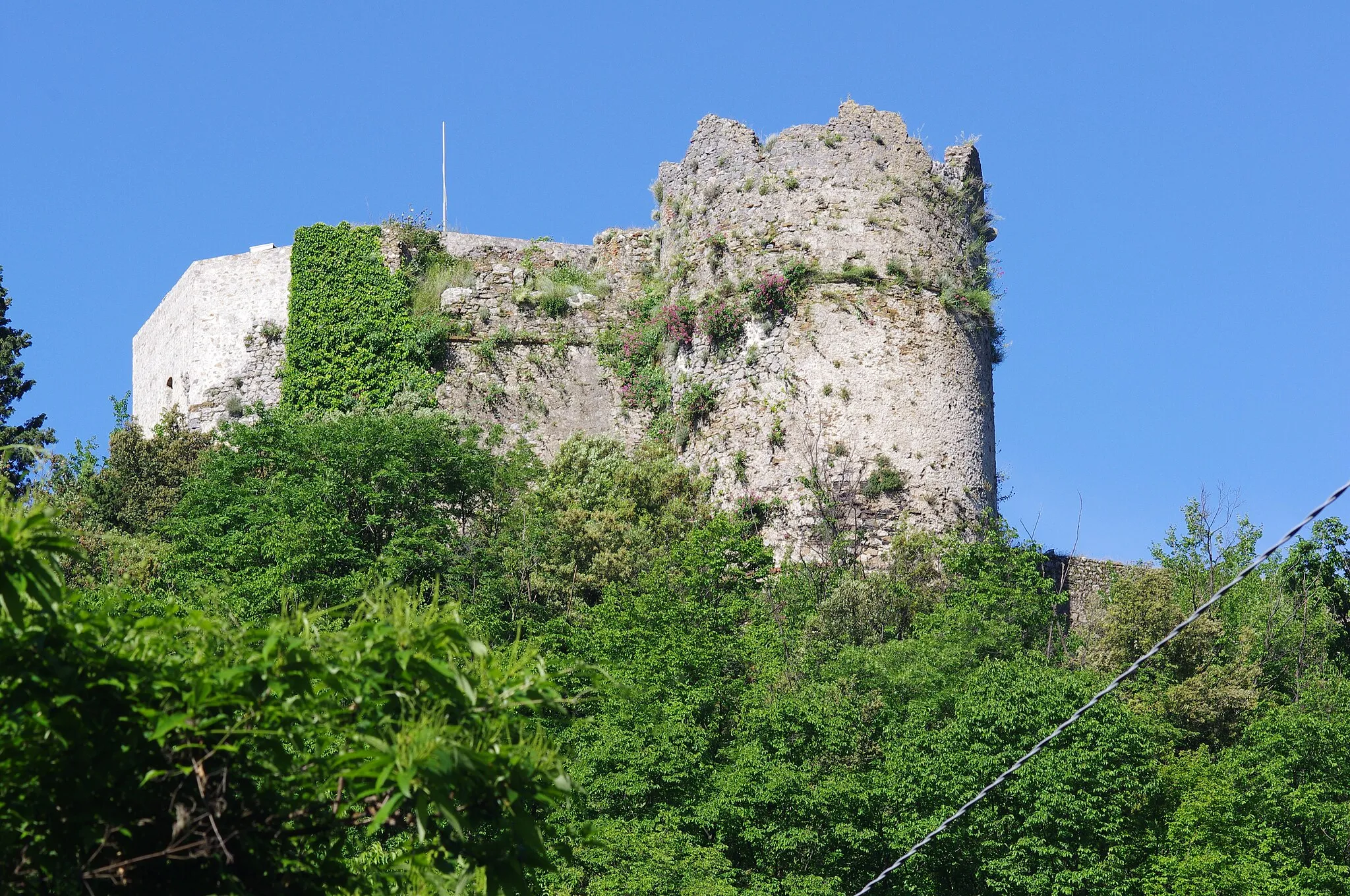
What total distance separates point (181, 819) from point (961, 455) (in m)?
20.9

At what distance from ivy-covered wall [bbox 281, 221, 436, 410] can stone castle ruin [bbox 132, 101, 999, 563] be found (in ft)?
1.16

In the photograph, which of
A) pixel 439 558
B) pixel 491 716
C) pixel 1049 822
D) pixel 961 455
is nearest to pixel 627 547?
pixel 439 558

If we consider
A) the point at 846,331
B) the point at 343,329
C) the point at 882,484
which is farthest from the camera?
the point at 343,329

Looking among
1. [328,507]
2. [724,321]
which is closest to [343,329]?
[328,507]

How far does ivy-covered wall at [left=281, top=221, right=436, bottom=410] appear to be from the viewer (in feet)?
92.9

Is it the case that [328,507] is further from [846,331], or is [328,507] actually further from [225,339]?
[846,331]

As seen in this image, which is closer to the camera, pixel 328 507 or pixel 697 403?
pixel 328 507

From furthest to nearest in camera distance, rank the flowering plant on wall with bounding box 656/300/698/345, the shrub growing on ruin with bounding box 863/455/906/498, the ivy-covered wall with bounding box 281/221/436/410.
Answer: the ivy-covered wall with bounding box 281/221/436/410 → the flowering plant on wall with bounding box 656/300/698/345 → the shrub growing on ruin with bounding box 863/455/906/498

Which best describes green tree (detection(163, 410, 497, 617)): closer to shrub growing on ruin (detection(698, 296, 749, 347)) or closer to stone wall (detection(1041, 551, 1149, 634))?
shrub growing on ruin (detection(698, 296, 749, 347))

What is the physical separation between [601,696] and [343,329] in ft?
34.7

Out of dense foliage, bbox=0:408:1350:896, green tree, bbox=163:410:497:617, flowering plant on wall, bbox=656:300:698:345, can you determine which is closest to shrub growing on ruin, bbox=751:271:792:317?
flowering plant on wall, bbox=656:300:698:345

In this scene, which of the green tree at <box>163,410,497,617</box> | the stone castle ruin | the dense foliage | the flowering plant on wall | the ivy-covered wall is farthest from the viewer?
the ivy-covered wall

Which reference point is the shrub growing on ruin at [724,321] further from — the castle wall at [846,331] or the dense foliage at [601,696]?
the dense foliage at [601,696]

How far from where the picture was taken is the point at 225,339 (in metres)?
28.9
